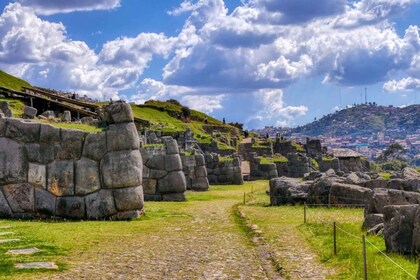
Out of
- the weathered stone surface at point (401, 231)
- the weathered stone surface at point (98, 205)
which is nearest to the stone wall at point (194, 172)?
the weathered stone surface at point (98, 205)

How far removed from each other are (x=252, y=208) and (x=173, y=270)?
16.4 meters

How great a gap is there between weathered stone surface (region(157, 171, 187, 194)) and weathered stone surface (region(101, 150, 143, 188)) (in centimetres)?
1107

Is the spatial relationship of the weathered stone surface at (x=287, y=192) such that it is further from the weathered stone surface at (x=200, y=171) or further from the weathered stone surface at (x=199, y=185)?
the weathered stone surface at (x=200, y=171)

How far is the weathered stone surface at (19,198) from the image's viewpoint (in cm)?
2270

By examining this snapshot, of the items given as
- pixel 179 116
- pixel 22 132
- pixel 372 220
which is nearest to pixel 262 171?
pixel 22 132

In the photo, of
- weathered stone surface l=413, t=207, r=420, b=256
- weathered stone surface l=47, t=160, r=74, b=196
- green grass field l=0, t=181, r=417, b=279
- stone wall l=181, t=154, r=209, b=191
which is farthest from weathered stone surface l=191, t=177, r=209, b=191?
weathered stone surface l=413, t=207, r=420, b=256

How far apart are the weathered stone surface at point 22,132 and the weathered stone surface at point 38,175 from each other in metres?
1.03

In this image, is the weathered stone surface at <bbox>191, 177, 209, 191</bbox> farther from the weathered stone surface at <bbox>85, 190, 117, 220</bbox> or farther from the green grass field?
the weathered stone surface at <bbox>85, 190, 117, 220</bbox>

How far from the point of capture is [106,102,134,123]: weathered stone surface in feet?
77.1

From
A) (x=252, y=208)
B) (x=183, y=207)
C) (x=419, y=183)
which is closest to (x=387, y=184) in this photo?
(x=419, y=183)

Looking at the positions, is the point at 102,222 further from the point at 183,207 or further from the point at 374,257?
the point at 374,257

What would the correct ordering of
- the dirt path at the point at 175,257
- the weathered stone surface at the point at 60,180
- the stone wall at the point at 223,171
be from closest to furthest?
the dirt path at the point at 175,257 < the weathered stone surface at the point at 60,180 < the stone wall at the point at 223,171

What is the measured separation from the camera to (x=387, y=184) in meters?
31.1

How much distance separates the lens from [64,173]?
75.2ft
